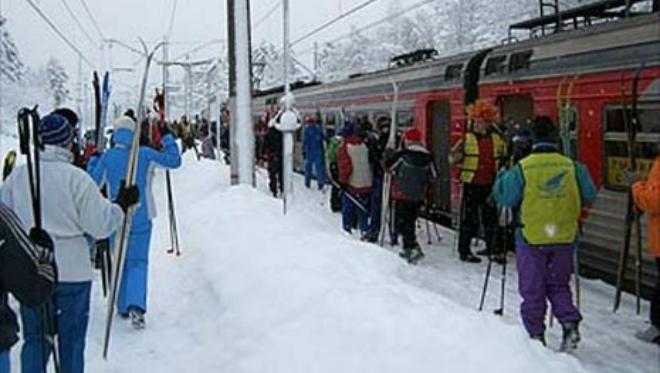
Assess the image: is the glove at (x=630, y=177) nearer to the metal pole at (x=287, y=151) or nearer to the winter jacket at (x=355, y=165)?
the winter jacket at (x=355, y=165)

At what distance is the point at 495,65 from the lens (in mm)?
11789

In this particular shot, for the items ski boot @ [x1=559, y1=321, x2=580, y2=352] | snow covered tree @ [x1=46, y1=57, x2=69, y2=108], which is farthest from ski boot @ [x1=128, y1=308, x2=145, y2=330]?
snow covered tree @ [x1=46, y1=57, x2=69, y2=108]

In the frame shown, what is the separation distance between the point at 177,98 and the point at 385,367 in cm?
16490

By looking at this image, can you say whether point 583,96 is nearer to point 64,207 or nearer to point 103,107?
point 103,107

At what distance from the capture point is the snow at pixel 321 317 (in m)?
4.99

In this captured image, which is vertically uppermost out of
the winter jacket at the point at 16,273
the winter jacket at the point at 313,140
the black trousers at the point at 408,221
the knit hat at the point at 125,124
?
the knit hat at the point at 125,124

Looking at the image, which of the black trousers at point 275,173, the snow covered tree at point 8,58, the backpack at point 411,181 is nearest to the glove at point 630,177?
the backpack at point 411,181

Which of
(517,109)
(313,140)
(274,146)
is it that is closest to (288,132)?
(517,109)

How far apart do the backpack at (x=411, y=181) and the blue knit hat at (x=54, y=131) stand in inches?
245

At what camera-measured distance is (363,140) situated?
12.6m

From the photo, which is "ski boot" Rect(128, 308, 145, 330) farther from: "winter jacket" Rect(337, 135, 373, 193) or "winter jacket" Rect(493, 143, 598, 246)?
"winter jacket" Rect(337, 135, 373, 193)

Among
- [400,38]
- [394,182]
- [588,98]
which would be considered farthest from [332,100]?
[400,38]

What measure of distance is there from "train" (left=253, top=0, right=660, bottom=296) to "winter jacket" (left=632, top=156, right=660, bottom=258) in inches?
65.0

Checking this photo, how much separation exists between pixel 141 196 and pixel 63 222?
2.62 m
